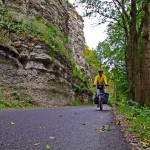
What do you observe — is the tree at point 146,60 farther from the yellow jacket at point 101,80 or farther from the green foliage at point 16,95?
the green foliage at point 16,95

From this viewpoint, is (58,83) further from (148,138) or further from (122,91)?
(148,138)

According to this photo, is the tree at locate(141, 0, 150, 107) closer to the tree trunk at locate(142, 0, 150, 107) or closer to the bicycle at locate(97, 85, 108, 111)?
the tree trunk at locate(142, 0, 150, 107)

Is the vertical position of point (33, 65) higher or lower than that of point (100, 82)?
higher

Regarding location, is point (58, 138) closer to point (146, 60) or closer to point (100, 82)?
point (146, 60)

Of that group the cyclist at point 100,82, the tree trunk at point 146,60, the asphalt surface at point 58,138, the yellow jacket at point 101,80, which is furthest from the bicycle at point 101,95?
the asphalt surface at point 58,138

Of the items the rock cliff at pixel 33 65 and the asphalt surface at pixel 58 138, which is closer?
the asphalt surface at pixel 58 138

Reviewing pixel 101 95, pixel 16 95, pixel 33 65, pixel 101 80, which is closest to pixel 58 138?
pixel 101 80

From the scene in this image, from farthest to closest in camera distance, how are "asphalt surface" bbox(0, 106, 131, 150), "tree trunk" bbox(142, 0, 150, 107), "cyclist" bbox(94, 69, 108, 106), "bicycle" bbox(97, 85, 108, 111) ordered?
"bicycle" bbox(97, 85, 108, 111) < "cyclist" bbox(94, 69, 108, 106) < "tree trunk" bbox(142, 0, 150, 107) < "asphalt surface" bbox(0, 106, 131, 150)

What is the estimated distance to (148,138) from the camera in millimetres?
6426

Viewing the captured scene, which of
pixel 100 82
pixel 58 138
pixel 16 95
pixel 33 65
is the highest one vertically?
pixel 33 65

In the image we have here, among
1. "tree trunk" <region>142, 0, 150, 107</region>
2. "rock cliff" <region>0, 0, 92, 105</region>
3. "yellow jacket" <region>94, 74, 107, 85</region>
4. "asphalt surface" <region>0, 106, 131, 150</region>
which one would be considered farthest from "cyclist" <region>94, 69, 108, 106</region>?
"asphalt surface" <region>0, 106, 131, 150</region>

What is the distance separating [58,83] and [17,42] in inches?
190

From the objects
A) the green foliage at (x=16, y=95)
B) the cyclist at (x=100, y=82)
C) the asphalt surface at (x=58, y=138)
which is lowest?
the asphalt surface at (x=58, y=138)

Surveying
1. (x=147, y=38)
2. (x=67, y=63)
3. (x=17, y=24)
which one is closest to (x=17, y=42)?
(x=17, y=24)
